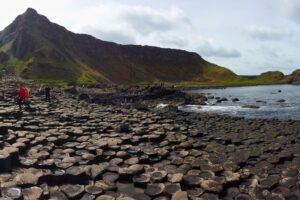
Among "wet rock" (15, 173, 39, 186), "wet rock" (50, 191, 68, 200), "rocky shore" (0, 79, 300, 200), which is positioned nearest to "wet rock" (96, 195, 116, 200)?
"rocky shore" (0, 79, 300, 200)

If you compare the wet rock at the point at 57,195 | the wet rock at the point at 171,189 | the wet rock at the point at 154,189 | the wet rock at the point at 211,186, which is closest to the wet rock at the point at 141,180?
the wet rock at the point at 154,189

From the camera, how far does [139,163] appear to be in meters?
14.9

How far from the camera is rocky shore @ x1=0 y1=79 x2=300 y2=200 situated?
37.4 ft

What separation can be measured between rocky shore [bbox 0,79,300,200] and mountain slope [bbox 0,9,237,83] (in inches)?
3544

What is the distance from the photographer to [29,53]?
126562 mm

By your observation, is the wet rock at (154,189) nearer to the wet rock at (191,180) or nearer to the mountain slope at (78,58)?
the wet rock at (191,180)

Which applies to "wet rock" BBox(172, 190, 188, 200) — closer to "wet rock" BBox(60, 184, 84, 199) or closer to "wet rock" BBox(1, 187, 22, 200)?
"wet rock" BBox(60, 184, 84, 199)

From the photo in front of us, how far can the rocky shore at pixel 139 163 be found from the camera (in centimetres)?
1139

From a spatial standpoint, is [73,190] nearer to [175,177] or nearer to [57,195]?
[57,195]

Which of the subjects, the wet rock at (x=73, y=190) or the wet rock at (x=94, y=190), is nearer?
the wet rock at (x=73, y=190)

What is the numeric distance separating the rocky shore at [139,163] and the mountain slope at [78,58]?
90009 mm

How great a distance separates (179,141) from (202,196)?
7.49 meters

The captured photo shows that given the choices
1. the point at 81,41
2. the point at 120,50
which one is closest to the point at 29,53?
the point at 81,41

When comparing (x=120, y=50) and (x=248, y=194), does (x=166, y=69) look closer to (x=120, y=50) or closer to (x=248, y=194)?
(x=120, y=50)
